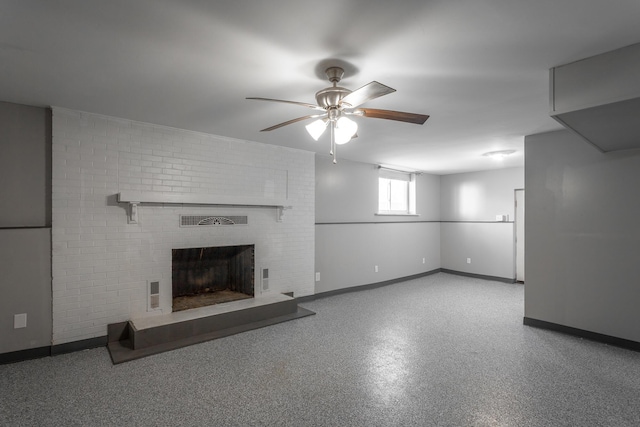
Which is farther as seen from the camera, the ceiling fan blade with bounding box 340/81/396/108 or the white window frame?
the white window frame

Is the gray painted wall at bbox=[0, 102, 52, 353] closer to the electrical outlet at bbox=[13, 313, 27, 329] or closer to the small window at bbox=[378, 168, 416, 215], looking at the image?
the electrical outlet at bbox=[13, 313, 27, 329]

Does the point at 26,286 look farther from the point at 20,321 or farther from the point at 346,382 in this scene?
the point at 346,382

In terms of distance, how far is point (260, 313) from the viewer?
4.08m

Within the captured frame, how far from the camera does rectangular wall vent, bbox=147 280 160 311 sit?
3654mm

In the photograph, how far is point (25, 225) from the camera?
9.99 ft

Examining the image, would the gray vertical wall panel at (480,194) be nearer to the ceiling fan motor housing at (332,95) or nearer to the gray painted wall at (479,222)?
the gray painted wall at (479,222)

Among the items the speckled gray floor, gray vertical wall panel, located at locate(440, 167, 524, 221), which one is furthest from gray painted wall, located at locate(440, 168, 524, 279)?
the speckled gray floor

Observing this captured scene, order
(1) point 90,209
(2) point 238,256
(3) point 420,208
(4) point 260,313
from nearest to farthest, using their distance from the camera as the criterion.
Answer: (1) point 90,209
(4) point 260,313
(2) point 238,256
(3) point 420,208

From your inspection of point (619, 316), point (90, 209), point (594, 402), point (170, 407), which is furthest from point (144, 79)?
point (619, 316)

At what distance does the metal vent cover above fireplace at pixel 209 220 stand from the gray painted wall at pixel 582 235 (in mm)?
3727

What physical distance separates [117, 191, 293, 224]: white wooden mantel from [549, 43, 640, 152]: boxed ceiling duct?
3.34 metres

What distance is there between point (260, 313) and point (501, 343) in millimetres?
2773

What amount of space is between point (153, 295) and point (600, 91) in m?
4.39

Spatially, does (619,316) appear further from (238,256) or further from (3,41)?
(3,41)
